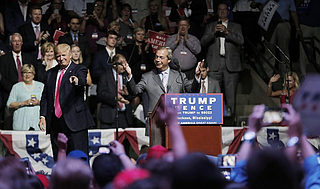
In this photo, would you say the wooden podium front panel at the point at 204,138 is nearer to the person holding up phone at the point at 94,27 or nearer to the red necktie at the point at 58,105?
the red necktie at the point at 58,105

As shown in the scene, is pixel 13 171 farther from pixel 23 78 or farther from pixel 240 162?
pixel 23 78

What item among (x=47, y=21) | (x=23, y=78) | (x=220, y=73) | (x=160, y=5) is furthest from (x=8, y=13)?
(x=220, y=73)

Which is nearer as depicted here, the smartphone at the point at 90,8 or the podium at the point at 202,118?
the podium at the point at 202,118

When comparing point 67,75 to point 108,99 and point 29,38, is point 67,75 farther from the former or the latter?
point 29,38

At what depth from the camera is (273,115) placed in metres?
3.73

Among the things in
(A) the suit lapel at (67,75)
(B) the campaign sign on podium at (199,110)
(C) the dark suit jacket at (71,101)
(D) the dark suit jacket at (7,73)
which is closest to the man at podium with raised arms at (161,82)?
(C) the dark suit jacket at (71,101)

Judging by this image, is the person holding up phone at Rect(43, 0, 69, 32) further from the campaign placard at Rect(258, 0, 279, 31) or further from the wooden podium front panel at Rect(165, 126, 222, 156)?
the wooden podium front panel at Rect(165, 126, 222, 156)

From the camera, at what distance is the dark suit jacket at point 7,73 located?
11.0 meters

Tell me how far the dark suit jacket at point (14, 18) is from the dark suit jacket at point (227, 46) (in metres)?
3.78

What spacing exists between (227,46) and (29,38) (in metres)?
3.90

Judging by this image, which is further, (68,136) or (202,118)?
(68,136)

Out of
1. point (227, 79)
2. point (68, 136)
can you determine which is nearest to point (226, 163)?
point (68, 136)

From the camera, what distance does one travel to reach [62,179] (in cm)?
293

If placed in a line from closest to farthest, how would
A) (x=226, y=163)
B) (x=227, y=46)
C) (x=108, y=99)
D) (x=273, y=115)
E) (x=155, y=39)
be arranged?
(x=273, y=115) < (x=226, y=163) < (x=108, y=99) < (x=227, y=46) < (x=155, y=39)
